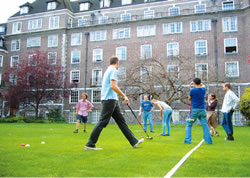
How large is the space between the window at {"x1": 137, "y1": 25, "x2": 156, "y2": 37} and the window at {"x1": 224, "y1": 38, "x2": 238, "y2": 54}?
395 inches

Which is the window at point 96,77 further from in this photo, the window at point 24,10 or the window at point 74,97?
the window at point 24,10

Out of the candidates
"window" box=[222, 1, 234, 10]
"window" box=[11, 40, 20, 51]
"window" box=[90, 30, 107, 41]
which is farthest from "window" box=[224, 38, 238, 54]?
"window" box=[11, 40, 20, 51]

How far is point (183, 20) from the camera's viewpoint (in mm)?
35031

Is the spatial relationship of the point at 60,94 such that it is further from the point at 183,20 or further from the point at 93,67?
the point at 183,20

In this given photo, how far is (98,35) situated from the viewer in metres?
39.0

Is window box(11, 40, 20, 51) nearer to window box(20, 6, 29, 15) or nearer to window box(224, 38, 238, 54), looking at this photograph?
window box(20, 6, 29, 15)

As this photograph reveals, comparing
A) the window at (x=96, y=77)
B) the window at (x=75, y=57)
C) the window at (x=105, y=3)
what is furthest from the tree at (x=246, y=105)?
the window at (x=105, y=3)

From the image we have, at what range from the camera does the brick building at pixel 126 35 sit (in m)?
32.8

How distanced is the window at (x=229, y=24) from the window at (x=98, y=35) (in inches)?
672

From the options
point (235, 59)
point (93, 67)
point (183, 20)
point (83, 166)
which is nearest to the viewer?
point (83, 166)

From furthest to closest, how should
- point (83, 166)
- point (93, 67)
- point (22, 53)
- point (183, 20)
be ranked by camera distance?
point (22, 53) < point (93, 67) < point (183, 20) < point (83, 166)

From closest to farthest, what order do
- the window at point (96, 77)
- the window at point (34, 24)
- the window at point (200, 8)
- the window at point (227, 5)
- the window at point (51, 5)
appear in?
1. the window at point (227, 5)
2. the window at point (200, 8)
3. the window at point (96, 77)
4. the window at point (34, 24)
5. the window at point (51, 5)

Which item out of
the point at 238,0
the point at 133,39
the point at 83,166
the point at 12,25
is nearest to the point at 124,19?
the point at 133,39

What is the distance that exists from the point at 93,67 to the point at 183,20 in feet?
48.9
